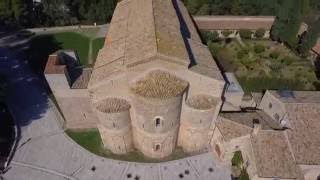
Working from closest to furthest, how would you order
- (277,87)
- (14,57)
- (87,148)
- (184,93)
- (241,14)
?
(184,93), (87,148), (277,87), (14,57), (241,14)

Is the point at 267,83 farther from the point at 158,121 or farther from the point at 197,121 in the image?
the point at 158,121

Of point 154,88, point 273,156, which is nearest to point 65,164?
point 154,88

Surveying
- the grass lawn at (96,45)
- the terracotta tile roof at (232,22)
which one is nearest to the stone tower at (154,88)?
the grass lawn at (96,45)

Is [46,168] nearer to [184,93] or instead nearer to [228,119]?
A: [184,93]

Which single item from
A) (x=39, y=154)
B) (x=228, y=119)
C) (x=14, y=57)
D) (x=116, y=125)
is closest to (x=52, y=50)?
(x=14, y=57)

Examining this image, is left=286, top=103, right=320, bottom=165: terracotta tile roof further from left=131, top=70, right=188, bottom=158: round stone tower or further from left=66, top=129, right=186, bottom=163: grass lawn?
left=66, top=129, right=186, bottom=163: grass lawn

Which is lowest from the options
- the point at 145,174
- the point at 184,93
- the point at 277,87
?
the point at 145,174

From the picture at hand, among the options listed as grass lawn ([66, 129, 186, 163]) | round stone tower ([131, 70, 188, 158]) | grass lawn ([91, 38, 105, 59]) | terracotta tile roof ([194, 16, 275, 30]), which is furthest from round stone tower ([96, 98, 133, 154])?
terracotta tile roof ([194, 16, 275, 30])

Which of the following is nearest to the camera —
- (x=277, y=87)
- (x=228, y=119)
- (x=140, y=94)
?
(x=140, y=94)
